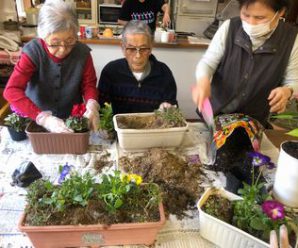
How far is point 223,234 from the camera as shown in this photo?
770 millimetres

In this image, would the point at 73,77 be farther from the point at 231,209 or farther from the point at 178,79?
the point at 178,79

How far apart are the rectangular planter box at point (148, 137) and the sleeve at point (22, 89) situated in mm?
346

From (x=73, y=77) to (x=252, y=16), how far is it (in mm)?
812

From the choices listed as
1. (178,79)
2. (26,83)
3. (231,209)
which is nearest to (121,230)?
(231,209)

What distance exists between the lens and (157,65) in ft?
4.90

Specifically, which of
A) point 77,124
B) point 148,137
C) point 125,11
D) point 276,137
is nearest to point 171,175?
point 148,137

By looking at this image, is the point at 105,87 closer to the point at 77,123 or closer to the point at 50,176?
the point at 77,123

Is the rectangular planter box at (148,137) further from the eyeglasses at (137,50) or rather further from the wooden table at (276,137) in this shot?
the wooden table at (276,137)

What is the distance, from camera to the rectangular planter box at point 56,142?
42.1 inches

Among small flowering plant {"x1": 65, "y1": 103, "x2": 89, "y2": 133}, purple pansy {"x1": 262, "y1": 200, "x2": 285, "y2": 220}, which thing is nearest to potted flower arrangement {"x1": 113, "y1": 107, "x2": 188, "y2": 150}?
small flowering plant {"x1": 65, "y1": 103, "x2": 89, "y2": 133}

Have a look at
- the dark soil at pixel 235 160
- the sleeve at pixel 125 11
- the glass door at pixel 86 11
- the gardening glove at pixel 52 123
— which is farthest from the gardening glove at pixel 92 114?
the glass door at pixel 86 11

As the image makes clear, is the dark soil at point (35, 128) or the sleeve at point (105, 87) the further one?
the sleeve at point (105, 87)

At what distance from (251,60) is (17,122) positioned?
3.32 feet

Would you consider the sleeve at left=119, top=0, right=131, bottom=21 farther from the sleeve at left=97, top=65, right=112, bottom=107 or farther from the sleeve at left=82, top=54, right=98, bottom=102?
the sleeve at left=82, top=54, right=98, bottom=102
